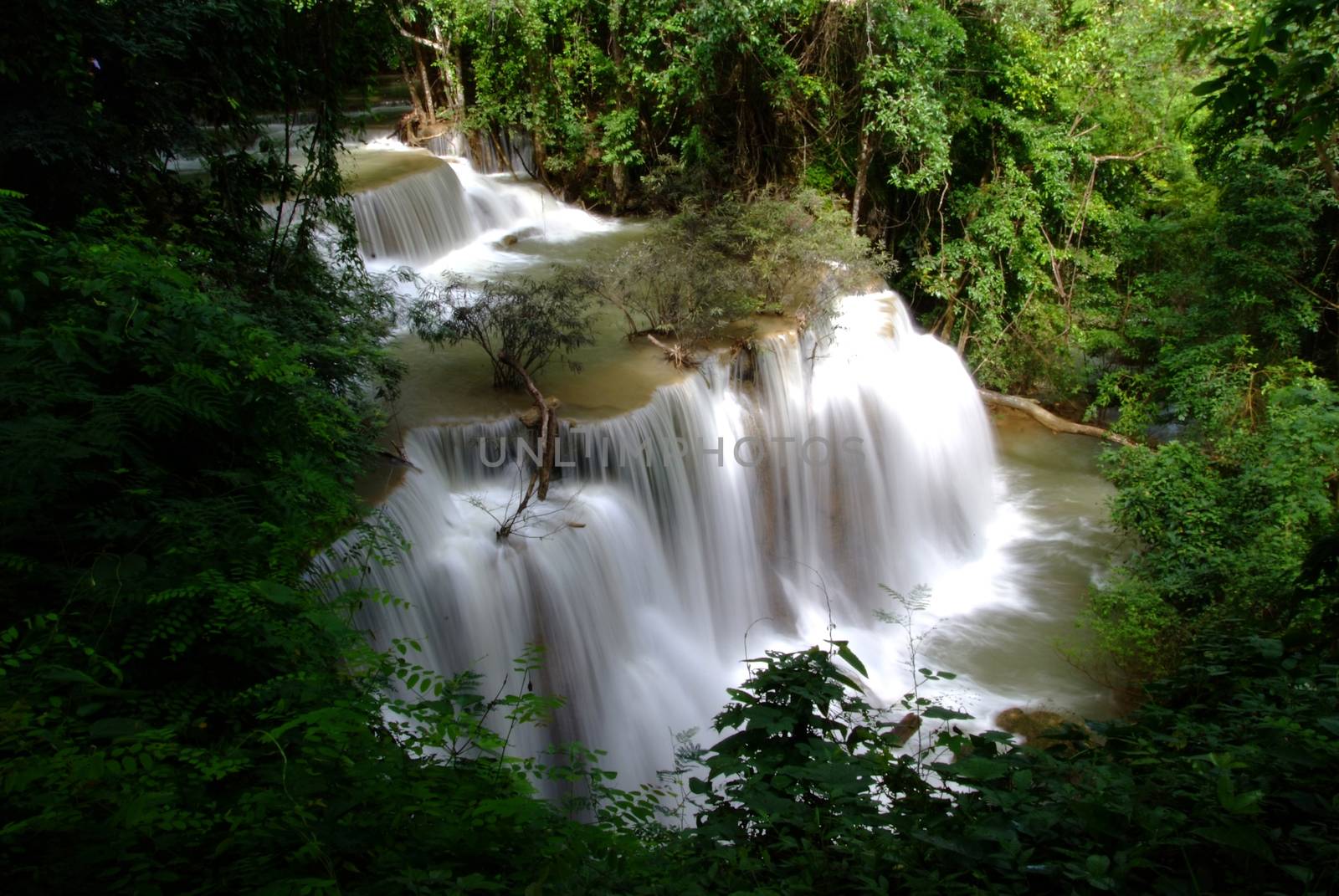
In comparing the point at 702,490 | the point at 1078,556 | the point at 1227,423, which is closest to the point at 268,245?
the point at 702,490

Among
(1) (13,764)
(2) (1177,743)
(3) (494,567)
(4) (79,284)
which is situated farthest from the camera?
Result: (3) (494,567)

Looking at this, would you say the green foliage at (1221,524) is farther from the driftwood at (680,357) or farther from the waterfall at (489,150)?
the waterfall at (489,150)

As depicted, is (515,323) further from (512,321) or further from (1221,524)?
(1221,524)

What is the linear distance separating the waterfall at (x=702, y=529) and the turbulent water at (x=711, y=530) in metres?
0.02

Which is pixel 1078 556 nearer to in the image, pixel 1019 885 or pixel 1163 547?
pixel 1163 547

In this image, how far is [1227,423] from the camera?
959 cm

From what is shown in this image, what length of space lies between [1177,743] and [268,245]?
716cm

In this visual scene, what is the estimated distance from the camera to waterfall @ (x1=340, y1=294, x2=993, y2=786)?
643 centimetres

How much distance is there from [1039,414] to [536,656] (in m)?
10.6

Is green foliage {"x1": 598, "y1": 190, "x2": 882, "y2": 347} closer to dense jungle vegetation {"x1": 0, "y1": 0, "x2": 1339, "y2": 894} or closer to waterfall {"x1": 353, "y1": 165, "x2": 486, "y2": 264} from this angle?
dense jungle vegetation {"x1": 0, "y1": 0, "x2": 1339, "y2": 894}

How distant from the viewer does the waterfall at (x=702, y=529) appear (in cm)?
643

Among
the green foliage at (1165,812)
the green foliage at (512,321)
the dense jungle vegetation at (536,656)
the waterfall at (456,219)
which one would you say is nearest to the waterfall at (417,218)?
the waterfall at (456,219)

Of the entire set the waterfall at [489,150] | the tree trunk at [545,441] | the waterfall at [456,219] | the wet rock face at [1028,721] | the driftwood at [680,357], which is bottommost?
the wet rock face at [1028,721]

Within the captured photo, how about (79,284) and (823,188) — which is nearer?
(79,284)
